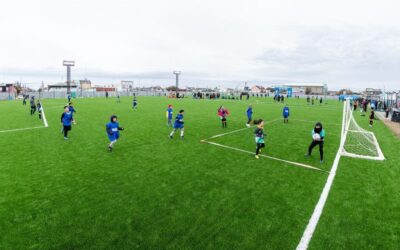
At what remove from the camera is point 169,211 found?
6152 millimetres

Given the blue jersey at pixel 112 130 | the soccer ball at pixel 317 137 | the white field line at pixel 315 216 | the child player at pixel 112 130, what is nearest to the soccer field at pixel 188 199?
the white field line at pixel 315 216

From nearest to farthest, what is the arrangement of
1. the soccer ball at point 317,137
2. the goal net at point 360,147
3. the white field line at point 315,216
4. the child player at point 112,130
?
the white field line at point 315,216 → the soccer ball at point 317,137 → the goal net at point 360,147 → the child player at point 112,130

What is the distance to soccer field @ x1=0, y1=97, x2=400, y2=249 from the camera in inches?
200

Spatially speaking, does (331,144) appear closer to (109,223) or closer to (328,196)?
(328,196)

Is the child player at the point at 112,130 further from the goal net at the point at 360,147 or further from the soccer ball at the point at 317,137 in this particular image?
the goal net at the point at 360,147

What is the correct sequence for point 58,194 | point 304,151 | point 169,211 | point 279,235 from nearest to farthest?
point 279,235, point 169,211, point 58,194, point 304,151

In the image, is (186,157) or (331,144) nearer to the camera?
(186,157)

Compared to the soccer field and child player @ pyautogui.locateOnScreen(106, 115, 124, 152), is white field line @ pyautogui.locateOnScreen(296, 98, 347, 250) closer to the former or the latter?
the soccer field

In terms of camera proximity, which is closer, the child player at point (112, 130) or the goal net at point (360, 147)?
the goal net at point (360, 147)

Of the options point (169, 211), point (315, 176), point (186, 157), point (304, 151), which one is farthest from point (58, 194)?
point (304, 151)

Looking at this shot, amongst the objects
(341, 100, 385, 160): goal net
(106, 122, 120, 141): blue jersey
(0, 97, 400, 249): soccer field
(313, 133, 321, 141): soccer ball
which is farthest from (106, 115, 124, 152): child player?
(341, 100, 385, 160): goal net

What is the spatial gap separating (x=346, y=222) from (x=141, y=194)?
5179 mm

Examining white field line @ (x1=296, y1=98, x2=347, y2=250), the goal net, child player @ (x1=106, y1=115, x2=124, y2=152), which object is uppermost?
child player @ (x1=106, y1=115, x2=124, y2=152)

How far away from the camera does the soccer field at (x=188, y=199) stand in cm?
509
